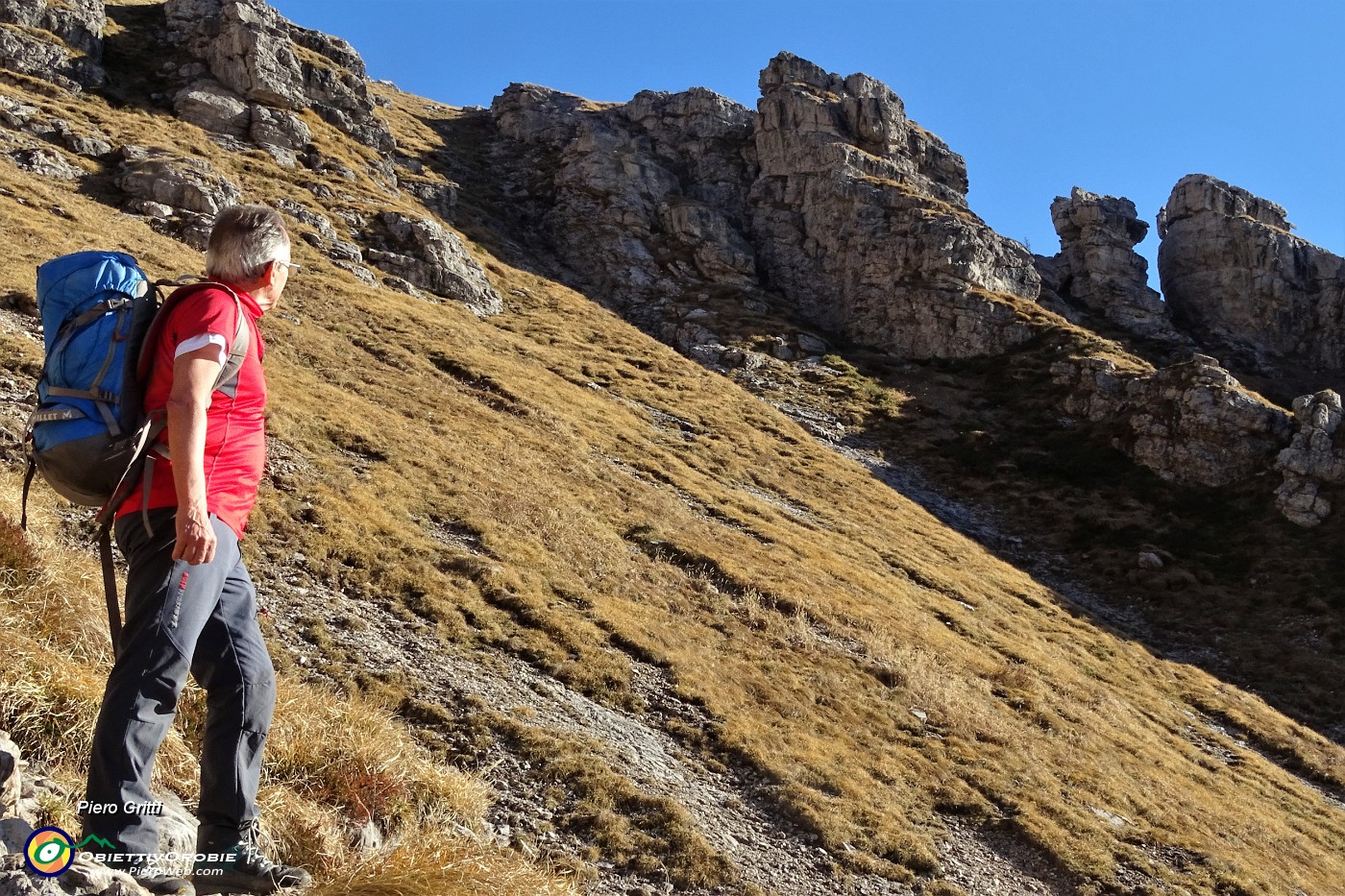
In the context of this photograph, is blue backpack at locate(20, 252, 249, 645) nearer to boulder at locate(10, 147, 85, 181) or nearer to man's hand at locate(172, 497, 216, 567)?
man's hand at locate(172, 497, 216, 567)

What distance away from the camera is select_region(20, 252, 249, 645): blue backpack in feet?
13.2

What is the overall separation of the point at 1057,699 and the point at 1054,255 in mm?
71830

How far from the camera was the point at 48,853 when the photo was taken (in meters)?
3.56

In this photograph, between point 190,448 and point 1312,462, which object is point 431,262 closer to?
point 1312,462

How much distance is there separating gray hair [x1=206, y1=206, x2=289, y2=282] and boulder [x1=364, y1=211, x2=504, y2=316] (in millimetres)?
46602

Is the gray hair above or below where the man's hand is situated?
above

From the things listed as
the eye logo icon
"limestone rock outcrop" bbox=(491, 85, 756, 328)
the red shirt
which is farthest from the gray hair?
"limestone rock outcrop" bbox=(491, 85, 756, 328)

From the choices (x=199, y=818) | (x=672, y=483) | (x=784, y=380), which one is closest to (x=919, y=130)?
(x=784, y=380)

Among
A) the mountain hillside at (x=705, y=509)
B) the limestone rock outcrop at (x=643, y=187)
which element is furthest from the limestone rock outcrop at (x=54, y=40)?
the limestone rock outcrop at (x=643, y=187)

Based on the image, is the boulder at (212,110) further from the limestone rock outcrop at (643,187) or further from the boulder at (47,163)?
the limestone rock outcrop at (643,187)

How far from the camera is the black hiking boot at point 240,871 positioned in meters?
4.15

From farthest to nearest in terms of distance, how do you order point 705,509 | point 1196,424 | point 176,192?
point 1196,424, point 176,192, point 705,509

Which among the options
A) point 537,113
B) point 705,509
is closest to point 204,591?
point 705,509

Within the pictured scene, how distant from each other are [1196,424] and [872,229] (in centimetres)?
2900
